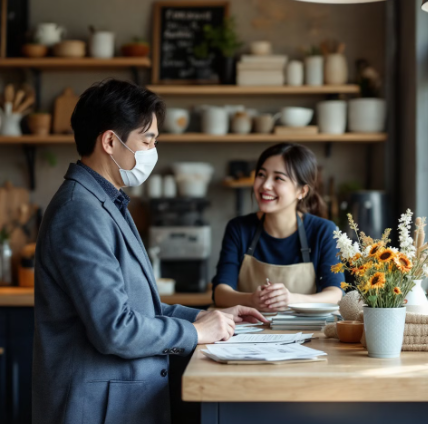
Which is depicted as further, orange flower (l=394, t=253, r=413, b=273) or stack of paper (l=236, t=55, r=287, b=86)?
stack of paper (l=236, t=55, r=287, b=86)

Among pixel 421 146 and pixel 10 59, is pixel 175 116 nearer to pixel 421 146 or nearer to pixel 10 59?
pixel 10 59

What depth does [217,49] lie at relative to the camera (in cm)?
446

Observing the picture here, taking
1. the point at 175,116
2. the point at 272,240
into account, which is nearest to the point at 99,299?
the point at 272,240

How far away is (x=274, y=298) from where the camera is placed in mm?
2381

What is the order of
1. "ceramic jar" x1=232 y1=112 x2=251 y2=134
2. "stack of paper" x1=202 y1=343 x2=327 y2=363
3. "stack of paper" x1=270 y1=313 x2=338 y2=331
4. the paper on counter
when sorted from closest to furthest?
"stack of paper" x1=202 y1=343 x2=327 y2=363
the paper on counter
"stack of paper" x1=270 y1=313 x2=338 y2=331
"ceramic jar" x1=232 y1=112 x2=251 y2=134

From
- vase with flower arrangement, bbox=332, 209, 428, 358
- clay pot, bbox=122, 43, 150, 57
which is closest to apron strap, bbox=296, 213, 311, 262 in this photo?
vase with flower arrangement, bbox=332, 209, 428, 358

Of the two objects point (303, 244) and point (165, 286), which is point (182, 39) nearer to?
point (165, 286)

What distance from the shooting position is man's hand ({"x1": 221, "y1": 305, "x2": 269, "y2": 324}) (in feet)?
7.00

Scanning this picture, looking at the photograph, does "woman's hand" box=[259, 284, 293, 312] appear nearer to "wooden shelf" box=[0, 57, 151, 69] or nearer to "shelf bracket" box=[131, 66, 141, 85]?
"wooden shelf" box=[0, 57, 151, 69]

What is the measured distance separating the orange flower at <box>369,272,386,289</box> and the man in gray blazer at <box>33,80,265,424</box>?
17.0 inches

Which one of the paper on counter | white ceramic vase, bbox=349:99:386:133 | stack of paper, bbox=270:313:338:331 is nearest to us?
the paper on counter

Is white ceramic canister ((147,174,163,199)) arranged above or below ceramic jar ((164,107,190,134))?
below

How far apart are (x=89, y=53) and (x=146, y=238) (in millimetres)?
1263

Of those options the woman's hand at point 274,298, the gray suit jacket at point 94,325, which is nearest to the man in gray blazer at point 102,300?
the gray suit jacket at point 94,325
